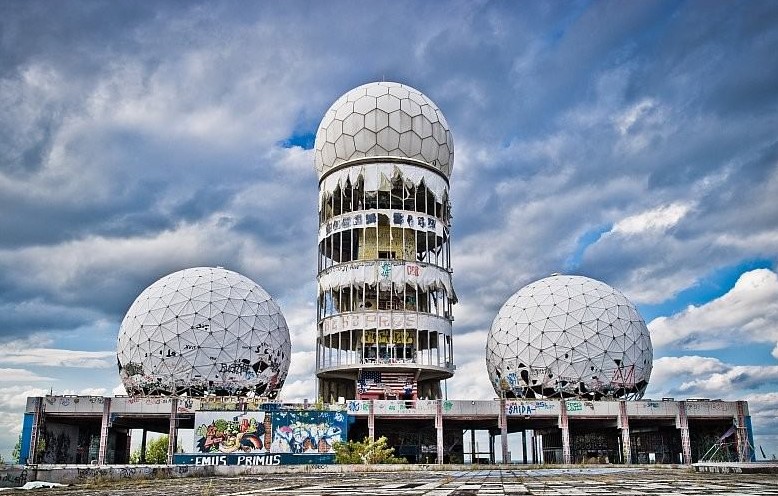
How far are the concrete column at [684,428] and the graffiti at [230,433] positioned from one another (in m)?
31.9

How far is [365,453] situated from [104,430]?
19.5 m

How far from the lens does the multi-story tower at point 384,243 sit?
61.8 meters

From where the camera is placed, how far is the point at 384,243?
65.9 meters

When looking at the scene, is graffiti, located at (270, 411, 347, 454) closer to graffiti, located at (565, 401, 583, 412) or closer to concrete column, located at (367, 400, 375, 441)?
concrete column, located at (367, 400, 375, 441)

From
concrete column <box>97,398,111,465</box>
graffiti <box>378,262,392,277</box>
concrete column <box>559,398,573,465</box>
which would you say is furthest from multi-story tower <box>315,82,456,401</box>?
concrete column <box>97,398,111,465</box>

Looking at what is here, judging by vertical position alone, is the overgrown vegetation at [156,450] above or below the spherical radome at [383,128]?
below

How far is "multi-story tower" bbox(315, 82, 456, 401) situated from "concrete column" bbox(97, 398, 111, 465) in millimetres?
18316

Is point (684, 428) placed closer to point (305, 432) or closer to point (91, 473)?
point (305, 432)

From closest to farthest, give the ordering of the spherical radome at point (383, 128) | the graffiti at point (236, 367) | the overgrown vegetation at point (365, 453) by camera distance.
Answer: the overgrown vegetation at point (365, 453)
the graffiti at point (236, 367)
the spherical radome at point (383, 128)

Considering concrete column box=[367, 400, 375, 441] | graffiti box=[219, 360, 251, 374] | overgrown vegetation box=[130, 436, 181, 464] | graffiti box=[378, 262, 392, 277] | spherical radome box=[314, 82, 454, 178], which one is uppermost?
spherical radome box=[314, 82, 454, 178]

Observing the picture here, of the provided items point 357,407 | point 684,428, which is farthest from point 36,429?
point 684,428

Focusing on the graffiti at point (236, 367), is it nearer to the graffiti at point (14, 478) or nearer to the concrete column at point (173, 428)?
the concrete column at point (173, 428)

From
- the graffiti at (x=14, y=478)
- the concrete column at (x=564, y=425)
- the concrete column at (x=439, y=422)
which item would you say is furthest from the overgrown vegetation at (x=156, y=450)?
the graffiti at (x=14, y=478)

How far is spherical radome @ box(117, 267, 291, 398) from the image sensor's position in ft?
195
